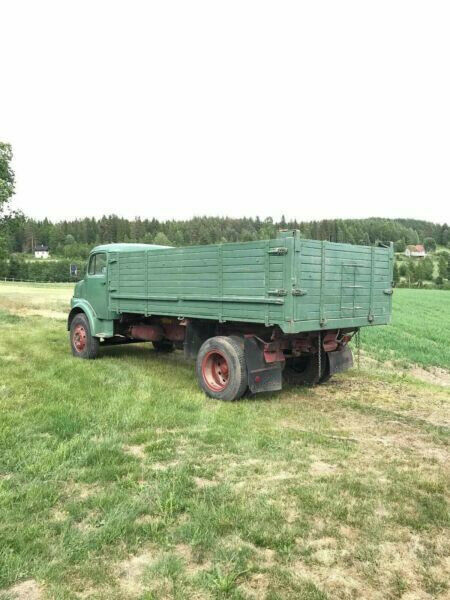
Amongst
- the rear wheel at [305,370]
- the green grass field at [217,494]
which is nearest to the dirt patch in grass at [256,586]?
the green grass field at [217,494]

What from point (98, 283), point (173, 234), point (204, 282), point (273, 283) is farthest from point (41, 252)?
point (273, 283)

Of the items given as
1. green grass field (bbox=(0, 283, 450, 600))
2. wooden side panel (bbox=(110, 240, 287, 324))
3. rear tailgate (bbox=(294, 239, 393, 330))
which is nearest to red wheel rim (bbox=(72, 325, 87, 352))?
wooden side panel (bbox=(110, 240, 287, 324))

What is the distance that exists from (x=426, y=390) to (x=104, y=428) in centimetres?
585

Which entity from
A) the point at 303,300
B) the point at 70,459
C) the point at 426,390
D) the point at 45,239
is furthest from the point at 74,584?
the point at 45,239

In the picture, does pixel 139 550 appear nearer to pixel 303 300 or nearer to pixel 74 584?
pixel 74 584

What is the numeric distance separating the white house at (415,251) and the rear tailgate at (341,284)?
373 ft

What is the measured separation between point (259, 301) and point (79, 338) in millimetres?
5555

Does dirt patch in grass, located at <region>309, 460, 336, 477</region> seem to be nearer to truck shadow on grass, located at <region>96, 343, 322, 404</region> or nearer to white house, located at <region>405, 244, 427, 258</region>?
truck shadow on grass, located at <region>96, 343, 322, 404</region>

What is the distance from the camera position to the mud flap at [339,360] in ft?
27.8

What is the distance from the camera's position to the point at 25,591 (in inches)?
111

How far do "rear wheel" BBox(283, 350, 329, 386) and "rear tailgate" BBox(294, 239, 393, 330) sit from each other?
1.22 metres

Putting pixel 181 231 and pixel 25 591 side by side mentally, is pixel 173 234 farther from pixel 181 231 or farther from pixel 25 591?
pixel 25 591

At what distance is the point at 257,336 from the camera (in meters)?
7.43

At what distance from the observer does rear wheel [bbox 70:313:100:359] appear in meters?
10.5
